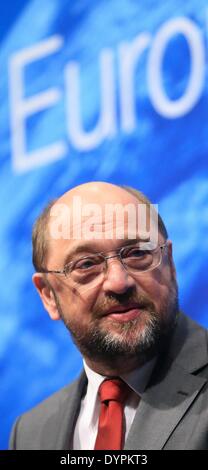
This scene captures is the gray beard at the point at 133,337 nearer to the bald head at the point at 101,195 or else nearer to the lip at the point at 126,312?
the lip at the point at 126,312

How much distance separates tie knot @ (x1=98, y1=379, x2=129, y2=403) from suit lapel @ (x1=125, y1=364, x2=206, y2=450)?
72 mm

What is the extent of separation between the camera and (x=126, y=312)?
1.60 meters

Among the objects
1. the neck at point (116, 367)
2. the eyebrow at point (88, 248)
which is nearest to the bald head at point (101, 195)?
the eyebrow at point (88, 248)

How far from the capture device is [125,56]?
2215mm

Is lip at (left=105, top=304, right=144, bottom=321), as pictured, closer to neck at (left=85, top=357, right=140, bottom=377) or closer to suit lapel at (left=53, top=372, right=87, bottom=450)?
neck at (left=85, top=357, right=140, bottom=377)

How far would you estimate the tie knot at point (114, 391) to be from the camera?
1623mm

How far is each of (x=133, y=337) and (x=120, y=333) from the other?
0.03m

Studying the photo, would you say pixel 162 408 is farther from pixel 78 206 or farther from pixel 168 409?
pixel 78 206

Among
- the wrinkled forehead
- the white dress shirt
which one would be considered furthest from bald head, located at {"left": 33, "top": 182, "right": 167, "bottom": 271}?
the white dress shirt

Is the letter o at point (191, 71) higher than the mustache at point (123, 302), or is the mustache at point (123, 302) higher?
the letter o at point (191, 71)

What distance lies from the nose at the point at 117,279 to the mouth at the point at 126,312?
0.13ft

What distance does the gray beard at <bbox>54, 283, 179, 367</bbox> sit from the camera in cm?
160

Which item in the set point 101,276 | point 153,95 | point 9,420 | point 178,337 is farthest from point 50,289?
point 153,95

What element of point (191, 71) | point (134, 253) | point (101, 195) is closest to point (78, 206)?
point (101, 195)
